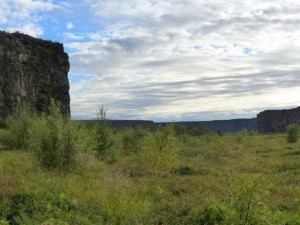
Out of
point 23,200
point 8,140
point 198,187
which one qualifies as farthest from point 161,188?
point 8,140

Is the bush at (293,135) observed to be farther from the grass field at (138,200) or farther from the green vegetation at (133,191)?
the grass field at (138,200)

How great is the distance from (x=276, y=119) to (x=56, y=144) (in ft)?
492

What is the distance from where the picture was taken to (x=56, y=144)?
1502cm

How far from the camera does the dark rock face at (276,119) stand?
144000 millimetres

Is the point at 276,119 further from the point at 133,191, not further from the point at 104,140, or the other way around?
the point at 133,191

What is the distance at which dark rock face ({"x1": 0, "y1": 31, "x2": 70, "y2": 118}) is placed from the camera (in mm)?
44812

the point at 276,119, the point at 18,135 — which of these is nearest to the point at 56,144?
the point at 18,135

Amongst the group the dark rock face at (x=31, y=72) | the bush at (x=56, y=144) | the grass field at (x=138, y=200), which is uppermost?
the dark rock face at (x=31, y=72)

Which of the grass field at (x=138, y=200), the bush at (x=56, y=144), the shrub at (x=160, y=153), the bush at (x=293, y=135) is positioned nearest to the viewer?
the grass field at (x=138, y=200)

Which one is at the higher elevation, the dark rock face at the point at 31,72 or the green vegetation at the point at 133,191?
the dark rock face at the point at 31,72

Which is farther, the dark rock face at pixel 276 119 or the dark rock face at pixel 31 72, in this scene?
the dark rock face at pixel 276 119

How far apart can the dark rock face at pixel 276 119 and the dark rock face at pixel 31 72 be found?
358 ft

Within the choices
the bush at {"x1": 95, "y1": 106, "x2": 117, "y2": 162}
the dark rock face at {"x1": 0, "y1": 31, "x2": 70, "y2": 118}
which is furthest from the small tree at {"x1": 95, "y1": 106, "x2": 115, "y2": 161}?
the dark rock face at {"x1": 0, "y1": 31, "x2": 70, "y2": 118}

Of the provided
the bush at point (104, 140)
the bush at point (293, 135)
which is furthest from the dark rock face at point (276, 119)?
the bush at point (104, 140)
